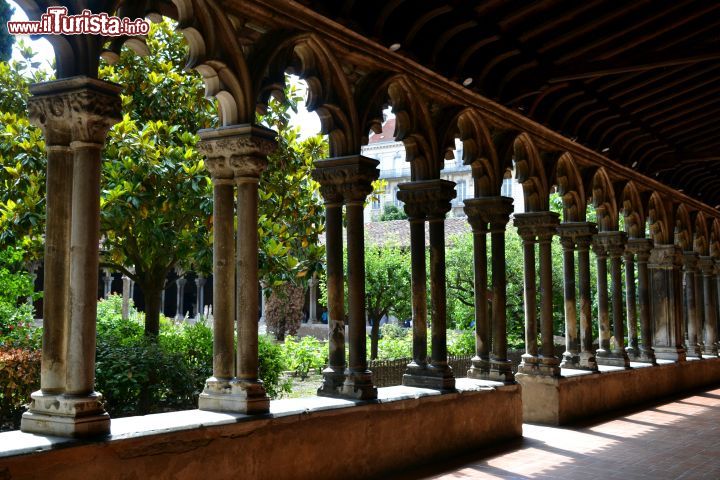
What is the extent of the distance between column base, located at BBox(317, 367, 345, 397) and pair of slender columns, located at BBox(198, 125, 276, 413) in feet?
3.49

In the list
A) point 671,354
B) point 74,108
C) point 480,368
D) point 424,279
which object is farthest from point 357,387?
point 671,354

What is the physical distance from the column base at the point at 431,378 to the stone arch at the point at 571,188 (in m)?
3.99

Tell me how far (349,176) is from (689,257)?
1122 cm

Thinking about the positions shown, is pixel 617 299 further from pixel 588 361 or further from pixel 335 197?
pixel 335 197

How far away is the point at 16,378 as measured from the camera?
24.5 ft

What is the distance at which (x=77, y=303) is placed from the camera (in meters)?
4.24

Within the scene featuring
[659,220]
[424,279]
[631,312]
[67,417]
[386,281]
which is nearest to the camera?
[67,417]

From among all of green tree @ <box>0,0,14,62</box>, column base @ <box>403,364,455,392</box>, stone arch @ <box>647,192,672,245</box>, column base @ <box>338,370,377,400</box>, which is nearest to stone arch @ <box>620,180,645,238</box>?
stone arch @ <box>647,192,672,245</box>

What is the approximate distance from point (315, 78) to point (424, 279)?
229 cm

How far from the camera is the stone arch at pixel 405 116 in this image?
6.54m

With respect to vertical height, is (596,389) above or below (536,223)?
below

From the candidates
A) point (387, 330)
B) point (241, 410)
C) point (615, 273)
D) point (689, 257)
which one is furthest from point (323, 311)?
point (241, 410)

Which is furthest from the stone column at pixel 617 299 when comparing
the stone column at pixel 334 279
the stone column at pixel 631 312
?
the stone column at pixel 334 279

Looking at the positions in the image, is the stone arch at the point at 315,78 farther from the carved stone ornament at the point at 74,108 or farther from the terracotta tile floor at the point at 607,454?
the terracotta tile floor at the point at 607,454
